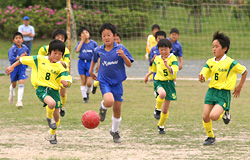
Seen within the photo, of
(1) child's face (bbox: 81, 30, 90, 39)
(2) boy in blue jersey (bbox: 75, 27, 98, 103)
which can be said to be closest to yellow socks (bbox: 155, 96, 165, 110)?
(2) boy in blue jersey (bbox: 75, 27, 98, 103)

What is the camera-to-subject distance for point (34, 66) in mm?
6707

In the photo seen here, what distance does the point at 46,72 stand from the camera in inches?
260

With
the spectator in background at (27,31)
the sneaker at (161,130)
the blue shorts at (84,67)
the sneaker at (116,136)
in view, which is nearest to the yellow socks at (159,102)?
the sneaker at (161,130)

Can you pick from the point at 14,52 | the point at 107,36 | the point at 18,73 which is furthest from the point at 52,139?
the point at 14,52

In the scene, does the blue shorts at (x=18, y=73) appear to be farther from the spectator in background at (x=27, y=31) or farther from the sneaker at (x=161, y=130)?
the spectator in background at (x=27, y=31)

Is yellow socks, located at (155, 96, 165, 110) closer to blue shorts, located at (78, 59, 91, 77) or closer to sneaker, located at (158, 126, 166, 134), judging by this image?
sneaker, located at (158, 126, 166, 134)

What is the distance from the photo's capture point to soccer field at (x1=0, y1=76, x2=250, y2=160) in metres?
5.82

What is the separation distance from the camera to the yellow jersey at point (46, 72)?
6.60 metres

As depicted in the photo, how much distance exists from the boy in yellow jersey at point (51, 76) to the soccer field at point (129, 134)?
0.43 meters

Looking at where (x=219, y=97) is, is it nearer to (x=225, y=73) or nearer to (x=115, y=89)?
(x=225, y=73)

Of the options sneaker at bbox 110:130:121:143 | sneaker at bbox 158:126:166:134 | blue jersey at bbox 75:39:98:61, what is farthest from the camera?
blue jersey at bbox 75:39:98:61

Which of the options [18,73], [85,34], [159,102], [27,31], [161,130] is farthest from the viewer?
[27,31]

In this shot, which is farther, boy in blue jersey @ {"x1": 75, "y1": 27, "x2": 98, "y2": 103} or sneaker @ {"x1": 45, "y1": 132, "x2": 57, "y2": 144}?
boy in blue jersey @ {"x1": 75, "y1": 27, "x2": 98, "y2": 103}

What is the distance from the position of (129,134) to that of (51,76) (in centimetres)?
165
